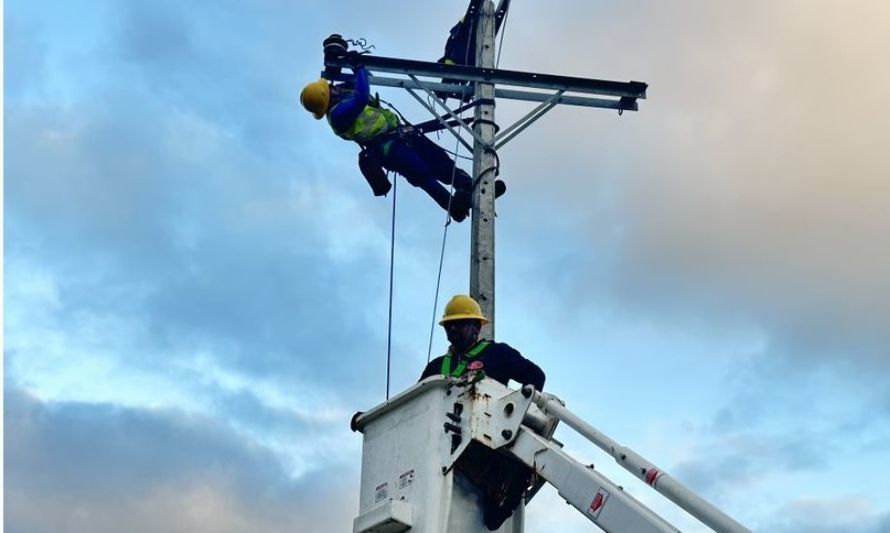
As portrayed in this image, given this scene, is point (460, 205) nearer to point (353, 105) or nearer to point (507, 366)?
point (353, 105)

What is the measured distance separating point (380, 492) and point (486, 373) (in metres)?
0.95

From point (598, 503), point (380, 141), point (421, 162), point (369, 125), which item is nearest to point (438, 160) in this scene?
point (421, 162)

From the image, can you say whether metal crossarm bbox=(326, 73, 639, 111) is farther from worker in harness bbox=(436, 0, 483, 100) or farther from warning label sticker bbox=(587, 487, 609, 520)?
warning label sticker bbox=(587, 487, 609, 520)

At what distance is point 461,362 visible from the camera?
24.8 feet

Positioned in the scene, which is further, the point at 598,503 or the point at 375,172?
the point at 375,172

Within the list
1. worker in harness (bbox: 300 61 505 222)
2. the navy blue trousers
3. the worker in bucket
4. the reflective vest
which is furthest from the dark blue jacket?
the reflective vest

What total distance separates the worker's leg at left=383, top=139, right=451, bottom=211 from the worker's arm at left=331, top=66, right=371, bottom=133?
48 cm

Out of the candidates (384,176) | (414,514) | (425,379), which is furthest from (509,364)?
(384,176)

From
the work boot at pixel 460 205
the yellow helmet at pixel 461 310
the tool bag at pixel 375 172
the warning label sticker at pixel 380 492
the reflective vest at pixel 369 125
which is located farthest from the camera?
the tool bag at pixel 375 172

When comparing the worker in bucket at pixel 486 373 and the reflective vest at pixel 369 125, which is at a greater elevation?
the reflective vest at pixel 369 125

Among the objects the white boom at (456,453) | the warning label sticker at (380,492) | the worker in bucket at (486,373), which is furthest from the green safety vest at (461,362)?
the warning label sticker at (380,492)

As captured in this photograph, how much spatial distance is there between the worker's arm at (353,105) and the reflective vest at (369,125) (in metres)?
0.07

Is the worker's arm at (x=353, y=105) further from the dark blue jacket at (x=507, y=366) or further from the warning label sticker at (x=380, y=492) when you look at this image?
the warning label sticker at (x=380, y=492)

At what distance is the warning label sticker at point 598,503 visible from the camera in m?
6.47
